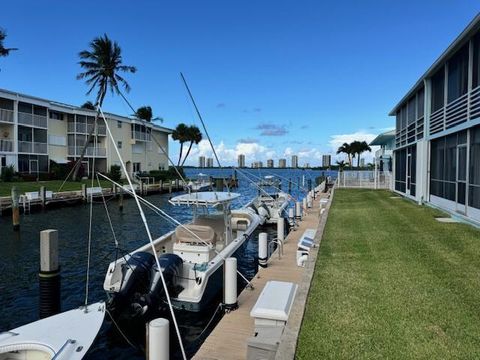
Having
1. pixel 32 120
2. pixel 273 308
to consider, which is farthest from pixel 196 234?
pixel 32 120

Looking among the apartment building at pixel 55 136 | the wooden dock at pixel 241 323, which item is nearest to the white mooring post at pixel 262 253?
the wooden dock at pixel 241 323

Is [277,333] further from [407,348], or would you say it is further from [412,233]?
[412,233]

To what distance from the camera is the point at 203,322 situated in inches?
377

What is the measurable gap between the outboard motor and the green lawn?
11.0 ft

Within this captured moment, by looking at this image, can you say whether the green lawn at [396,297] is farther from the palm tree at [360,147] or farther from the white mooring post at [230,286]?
the palm tree at [360,147]

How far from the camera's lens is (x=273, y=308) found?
5.69 meters

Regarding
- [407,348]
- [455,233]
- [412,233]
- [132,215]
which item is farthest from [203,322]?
[132,215]

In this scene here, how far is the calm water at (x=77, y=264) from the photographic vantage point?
8.81m

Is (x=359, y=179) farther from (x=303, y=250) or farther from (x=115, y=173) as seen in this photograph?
(x=115, y=173)

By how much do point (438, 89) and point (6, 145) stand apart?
40.1m

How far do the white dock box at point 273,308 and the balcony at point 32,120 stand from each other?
4394cm

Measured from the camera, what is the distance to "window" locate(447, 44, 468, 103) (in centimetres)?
1385

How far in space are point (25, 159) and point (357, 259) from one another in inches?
1699

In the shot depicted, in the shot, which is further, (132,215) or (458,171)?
(132,215)
